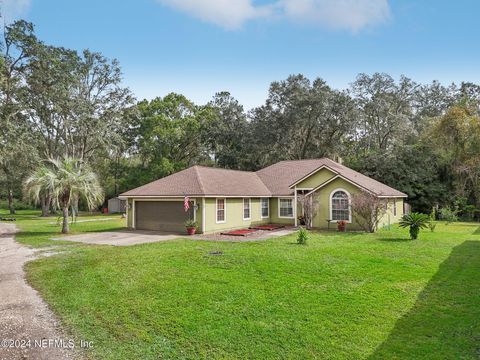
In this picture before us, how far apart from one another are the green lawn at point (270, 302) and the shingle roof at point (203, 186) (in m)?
7.38

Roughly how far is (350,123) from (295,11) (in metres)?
26.1

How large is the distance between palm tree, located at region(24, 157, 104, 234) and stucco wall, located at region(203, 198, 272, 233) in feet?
19.8

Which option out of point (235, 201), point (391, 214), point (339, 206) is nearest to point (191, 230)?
point (235, 201)

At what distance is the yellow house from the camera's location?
19734 mm

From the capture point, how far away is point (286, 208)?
2422cm

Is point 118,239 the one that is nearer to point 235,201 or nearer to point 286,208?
point 235,201

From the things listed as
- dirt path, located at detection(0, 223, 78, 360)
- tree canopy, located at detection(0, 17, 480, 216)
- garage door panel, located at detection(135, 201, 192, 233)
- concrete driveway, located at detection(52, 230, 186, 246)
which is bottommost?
dirt path, located at detection(0, 223, 78, 360)

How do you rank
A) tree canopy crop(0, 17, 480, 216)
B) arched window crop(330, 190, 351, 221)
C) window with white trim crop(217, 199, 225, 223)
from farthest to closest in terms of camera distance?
tree canopy crop(0, 17, 480, 216) < arched window crop(330, 190, 351, 221) < window with white trim crop(217, 199, 225, 223)

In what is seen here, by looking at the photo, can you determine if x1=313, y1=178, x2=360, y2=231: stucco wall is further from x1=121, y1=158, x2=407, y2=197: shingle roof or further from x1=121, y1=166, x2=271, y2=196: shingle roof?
x1=121, y1=166, x2=271, y2=196: shingle roof

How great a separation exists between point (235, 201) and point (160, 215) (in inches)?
187

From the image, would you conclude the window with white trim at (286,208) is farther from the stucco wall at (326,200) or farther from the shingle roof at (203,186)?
the stucco wall at (326,200)

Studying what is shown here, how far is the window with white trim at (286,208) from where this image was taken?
2398 centimetres

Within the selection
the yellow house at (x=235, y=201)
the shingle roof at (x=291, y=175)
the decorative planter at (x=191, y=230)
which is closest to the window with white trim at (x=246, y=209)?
the yellow house at (x=235, y=201)

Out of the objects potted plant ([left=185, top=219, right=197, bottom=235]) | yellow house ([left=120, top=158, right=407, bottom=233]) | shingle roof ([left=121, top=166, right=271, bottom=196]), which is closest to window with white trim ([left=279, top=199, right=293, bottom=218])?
yellow house ([left=120, top=158, right=407, bottom=233])
